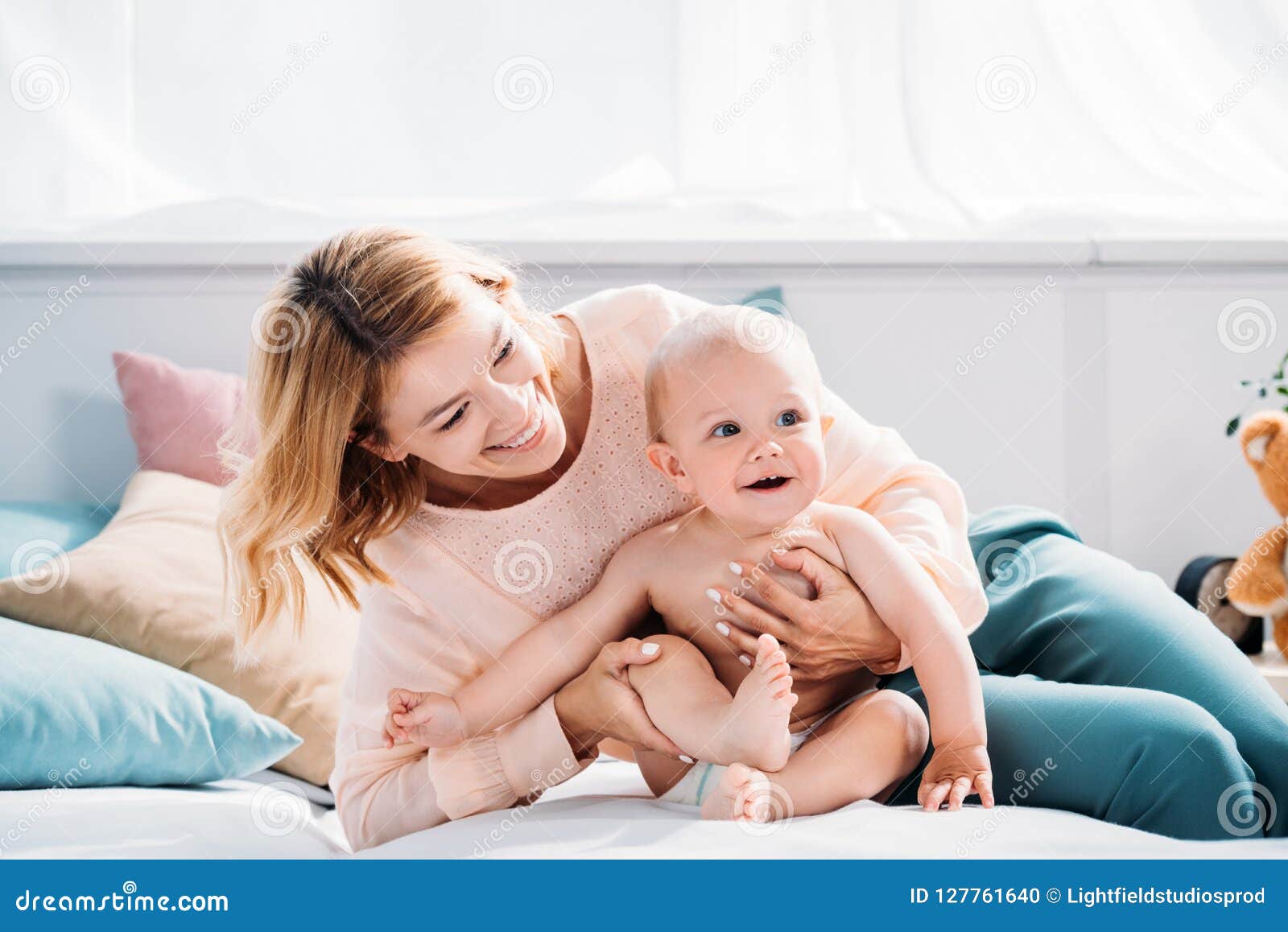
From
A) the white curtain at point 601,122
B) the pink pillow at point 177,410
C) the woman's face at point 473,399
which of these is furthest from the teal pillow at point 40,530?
the woman's face at point 473,399

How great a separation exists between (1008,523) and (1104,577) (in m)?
0.21

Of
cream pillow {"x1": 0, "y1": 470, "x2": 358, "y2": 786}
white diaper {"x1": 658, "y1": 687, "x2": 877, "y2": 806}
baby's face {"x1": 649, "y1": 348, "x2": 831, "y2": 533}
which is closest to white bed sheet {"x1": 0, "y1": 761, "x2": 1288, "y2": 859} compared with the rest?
white diaper {"x1": 658, "y1": 687, "x2": 877, "y2": 806}

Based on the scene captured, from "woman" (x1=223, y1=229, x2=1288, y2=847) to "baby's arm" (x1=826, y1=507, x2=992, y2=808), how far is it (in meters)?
0.03

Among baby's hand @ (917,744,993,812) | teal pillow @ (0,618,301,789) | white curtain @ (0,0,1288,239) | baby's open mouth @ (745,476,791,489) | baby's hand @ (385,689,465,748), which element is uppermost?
white curtain @ (0,0,1288,239)

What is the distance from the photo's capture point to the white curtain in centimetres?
227

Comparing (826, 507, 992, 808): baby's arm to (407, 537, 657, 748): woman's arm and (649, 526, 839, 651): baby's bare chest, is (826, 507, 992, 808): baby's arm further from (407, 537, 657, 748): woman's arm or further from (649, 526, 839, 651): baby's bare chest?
(407, 537, 657, 748): woman's arm

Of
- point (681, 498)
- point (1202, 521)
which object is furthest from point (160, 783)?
point (1202, 521)

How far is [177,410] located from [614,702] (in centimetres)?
123

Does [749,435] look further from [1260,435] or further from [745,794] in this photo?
[1260,435]

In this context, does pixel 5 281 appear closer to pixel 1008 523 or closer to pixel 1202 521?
pixel 1008 523

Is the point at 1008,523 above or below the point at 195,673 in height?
above

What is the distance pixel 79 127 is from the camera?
227 centimetres

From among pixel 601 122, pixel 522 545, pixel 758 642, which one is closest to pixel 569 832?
pixel 758 642

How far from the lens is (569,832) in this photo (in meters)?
1.04
